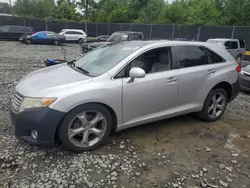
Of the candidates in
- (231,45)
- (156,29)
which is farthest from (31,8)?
(231,45)

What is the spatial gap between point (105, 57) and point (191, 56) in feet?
4.85

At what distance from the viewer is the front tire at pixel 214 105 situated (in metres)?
3.79

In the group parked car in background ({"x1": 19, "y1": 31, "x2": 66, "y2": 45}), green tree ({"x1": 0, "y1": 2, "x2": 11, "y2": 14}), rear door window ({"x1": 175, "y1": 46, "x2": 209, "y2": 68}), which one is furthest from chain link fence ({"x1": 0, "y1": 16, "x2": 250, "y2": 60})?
green tree ({"x1": 0, "y1": 2, "x2": 11, "y2": 14})

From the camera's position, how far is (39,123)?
244 cm

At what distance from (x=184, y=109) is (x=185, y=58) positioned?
2.83ft

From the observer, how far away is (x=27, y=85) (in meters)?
2.77

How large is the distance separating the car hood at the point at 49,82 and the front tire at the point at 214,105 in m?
2.27

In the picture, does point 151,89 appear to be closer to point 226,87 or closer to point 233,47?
point 226,87

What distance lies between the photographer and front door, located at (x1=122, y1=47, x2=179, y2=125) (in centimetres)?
291

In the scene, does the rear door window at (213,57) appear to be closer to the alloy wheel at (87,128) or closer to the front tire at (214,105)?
the front tire at (214,105)

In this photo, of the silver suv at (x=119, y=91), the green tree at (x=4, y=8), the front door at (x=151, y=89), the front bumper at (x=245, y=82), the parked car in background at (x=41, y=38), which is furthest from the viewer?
the green tree at (x=4, y=8)

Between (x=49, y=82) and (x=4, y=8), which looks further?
(x=4, y=8)

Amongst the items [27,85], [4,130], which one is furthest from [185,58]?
[4,130]

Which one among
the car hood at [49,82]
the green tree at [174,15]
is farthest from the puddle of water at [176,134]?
the green tree at [174,15]
